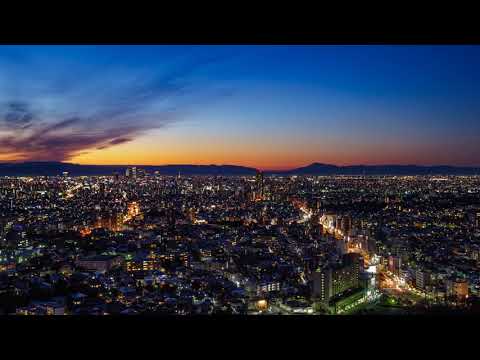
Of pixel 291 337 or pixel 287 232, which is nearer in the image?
pixel 291 337

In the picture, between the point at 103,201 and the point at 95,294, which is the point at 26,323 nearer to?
the point at 95,294

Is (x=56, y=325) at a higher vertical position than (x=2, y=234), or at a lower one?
higher

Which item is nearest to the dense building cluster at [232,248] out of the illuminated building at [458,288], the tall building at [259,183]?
the illuminated building at [458,288]

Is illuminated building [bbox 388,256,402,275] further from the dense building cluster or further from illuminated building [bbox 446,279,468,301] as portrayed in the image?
illuminated building [bbox 446,279,468,301]

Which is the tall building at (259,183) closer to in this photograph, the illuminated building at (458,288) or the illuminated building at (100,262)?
the illuminated building at (100,262)

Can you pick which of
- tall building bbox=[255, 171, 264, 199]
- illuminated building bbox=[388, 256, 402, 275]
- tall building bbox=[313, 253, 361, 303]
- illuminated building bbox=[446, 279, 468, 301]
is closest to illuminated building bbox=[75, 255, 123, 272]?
tall building bbox=[313, 253, 361, 303]

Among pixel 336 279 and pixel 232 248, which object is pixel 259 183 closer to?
pixel 232 248

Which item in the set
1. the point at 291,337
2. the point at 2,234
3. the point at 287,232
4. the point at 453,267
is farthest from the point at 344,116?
the point at 291,337

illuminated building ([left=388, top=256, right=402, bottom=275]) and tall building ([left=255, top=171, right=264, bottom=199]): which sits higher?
tall building ([left=255, top=171, right=264, bottom=199])

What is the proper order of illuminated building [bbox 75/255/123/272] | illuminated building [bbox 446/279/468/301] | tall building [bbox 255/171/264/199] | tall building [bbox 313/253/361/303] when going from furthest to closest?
1. tall building [bbox 255/171/264/199]
2. illuminated building [bbox 75/255/123/272]
3. tall building [bbox 313/253/361/303]
4. illuminated building [bbox 446/279/468/301]
